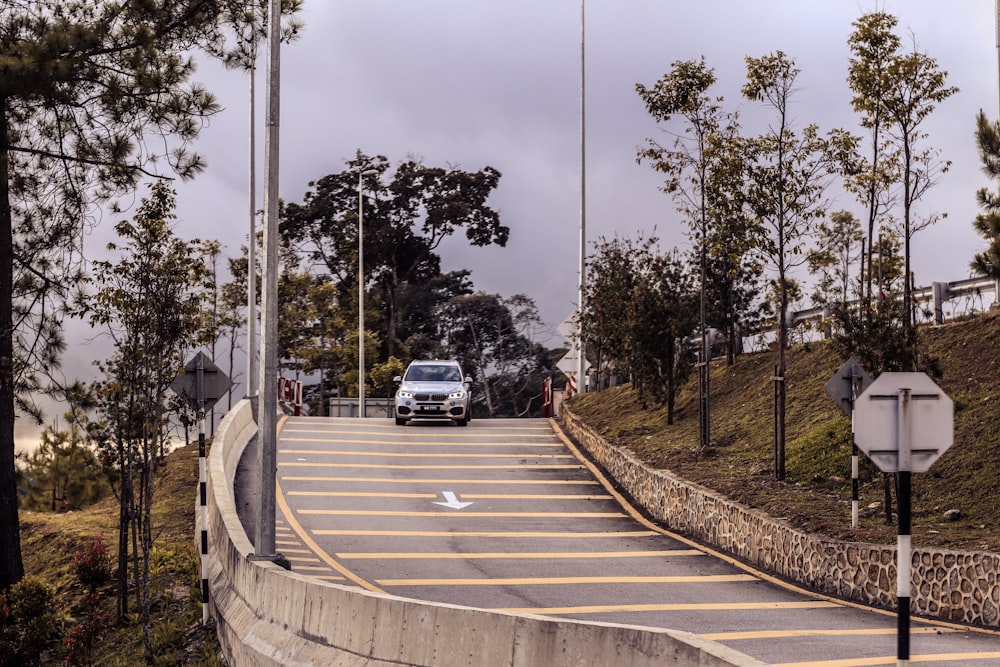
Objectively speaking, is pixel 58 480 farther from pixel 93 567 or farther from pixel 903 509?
A: pixel 903 509

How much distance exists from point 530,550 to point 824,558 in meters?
4.84

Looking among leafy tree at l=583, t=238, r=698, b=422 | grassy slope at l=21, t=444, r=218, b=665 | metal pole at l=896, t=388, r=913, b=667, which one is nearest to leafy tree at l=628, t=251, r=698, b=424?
leafy tree at l=583, t=238, r=698, b=422

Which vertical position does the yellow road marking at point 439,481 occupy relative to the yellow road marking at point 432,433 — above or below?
below

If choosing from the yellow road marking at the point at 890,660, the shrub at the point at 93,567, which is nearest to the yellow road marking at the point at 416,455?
the shrub at the point at 93,567

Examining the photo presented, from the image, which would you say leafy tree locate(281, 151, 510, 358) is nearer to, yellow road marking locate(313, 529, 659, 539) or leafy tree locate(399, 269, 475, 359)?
leafy tree locate(399, 269, 475, 359)

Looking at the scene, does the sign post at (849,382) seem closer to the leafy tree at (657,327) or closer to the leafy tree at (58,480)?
the leafy tree at (657,327)

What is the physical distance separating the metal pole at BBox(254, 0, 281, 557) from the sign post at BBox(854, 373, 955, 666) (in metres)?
7.68

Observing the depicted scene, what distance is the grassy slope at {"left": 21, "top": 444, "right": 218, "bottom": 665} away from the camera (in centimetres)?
1809

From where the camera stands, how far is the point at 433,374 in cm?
3472

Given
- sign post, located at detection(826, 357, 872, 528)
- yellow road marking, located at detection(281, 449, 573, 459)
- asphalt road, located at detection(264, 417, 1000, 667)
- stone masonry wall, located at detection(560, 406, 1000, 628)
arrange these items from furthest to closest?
1. yellow road marking, located at detection(281, 449, 573, 459)
2. sign post, located at detection(826, 357, 872, 528)
3. stone masonry wall, located at detection(560, 406, 1000, 628)
4. asphalt road, located at detection(264, 417, 1000, 667)

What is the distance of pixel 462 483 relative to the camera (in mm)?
25344

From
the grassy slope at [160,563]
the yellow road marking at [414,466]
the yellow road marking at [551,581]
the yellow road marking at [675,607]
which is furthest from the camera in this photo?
the yellow road marking at [414,466]

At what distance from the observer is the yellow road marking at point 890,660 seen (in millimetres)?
10664

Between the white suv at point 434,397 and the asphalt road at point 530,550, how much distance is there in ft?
5.81
